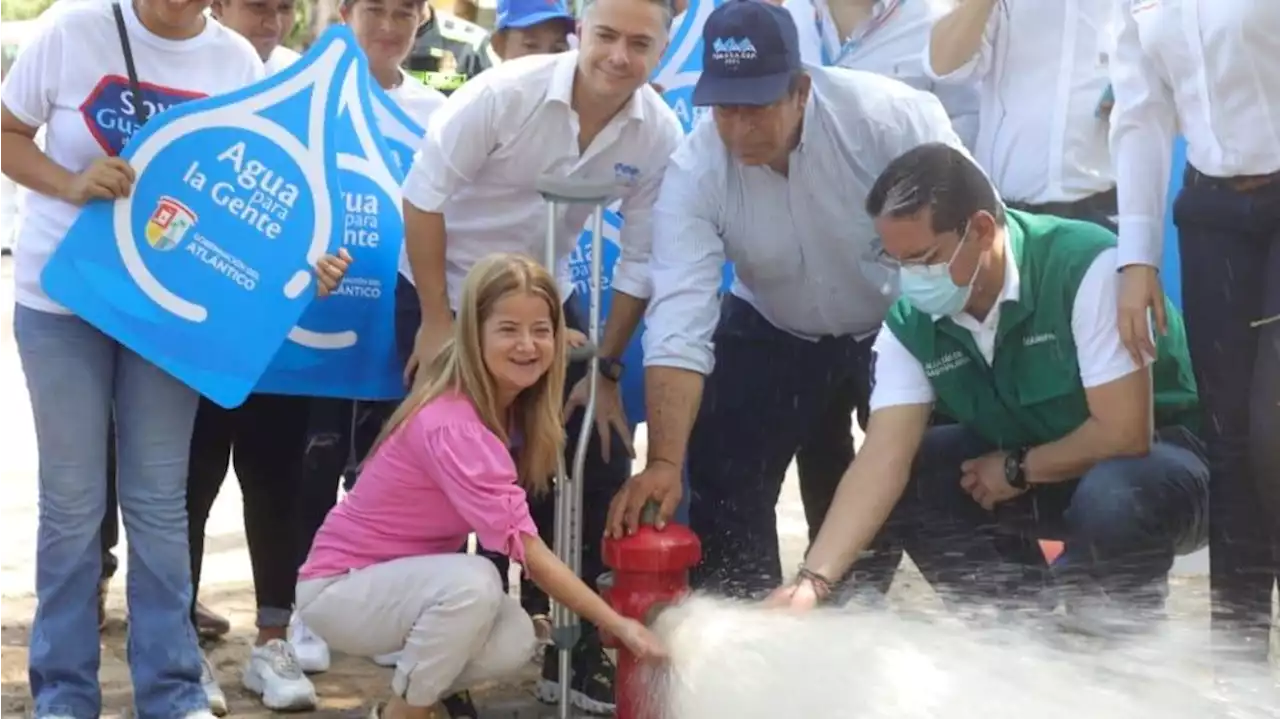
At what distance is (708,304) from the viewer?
4102mm

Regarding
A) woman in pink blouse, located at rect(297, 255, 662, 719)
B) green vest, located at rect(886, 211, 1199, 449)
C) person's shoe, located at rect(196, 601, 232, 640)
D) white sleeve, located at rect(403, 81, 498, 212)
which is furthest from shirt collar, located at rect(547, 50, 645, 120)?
person's shoe, located at rect(196, 601, 232, 640)

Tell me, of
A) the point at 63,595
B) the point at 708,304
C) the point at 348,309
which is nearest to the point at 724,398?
the point at 708,304

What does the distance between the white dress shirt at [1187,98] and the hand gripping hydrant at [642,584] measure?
1.21 m

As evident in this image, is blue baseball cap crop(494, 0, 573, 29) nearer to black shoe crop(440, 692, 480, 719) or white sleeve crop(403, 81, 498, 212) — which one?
white sleeve crop(403, 81, 498, 212)

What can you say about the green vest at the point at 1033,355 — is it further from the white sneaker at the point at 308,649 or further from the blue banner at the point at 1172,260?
the white sneaker at the point at 308,649

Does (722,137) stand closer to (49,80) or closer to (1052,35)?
(1052,35)

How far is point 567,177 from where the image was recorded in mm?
4062

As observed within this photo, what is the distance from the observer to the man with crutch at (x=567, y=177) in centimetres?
413

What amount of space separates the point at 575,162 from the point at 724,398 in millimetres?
761

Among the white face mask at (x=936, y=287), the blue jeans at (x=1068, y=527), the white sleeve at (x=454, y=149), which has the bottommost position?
the blue jeans at (x=1068, y=527)

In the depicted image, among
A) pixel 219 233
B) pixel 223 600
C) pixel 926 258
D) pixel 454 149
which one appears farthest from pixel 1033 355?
pixel 223 600

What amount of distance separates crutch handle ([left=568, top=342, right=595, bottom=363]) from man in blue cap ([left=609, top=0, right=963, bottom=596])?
0.15 meters

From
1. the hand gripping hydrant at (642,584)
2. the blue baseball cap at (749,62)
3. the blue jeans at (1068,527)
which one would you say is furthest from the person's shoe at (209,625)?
the blue baseball cap at (749,62)

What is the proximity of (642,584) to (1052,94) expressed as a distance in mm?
1725
